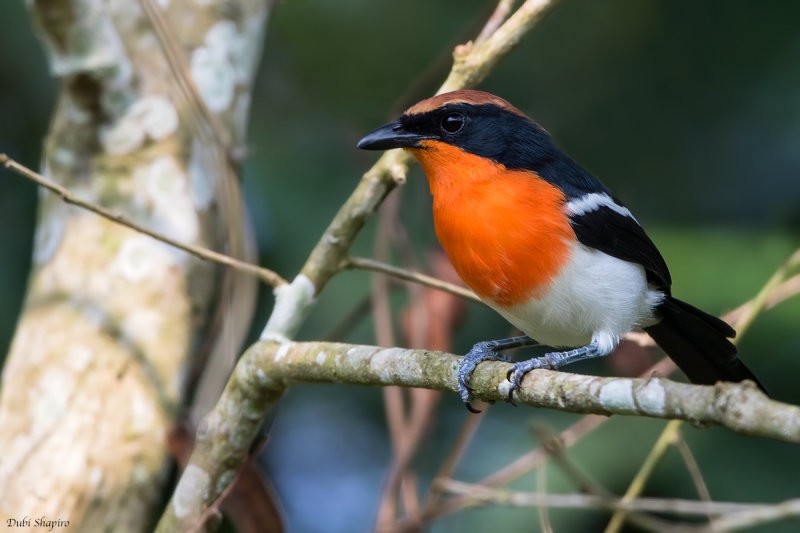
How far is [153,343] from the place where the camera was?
11.2 ft

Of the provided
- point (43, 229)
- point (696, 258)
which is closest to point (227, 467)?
point (43, 229)

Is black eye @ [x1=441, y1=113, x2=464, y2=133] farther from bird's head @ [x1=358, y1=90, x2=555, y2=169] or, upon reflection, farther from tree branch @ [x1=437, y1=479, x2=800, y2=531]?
tree branch @ [x1=437, y1=479, x2=800, y2=531]

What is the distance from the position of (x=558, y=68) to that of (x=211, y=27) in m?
2.99

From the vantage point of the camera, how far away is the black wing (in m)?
2.88

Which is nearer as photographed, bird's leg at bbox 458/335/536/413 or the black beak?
bird's leg at bbox 458/335/536/413

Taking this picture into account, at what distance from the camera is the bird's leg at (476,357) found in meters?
2.45

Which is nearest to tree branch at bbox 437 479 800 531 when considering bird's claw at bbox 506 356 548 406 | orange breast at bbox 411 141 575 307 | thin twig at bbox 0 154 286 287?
bird's claw at bbox 506 356 548 406

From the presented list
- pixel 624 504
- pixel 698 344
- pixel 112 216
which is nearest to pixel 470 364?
pixel 624 504

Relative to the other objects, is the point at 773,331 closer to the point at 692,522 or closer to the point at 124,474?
the point at 692,522

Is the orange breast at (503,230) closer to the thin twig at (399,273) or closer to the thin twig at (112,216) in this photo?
the thin twig at (399,273)

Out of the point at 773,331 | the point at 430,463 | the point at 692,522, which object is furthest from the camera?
the point at 430,463

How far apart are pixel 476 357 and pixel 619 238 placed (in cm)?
72

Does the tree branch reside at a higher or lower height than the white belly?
lower

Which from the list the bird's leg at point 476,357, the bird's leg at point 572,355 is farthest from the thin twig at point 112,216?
the bird's leg at point 572,355
